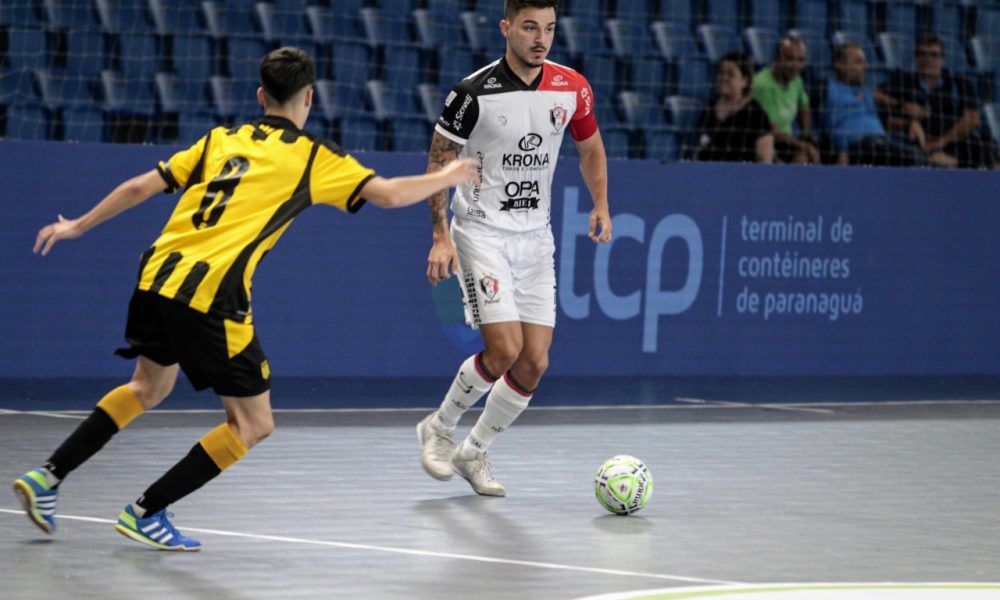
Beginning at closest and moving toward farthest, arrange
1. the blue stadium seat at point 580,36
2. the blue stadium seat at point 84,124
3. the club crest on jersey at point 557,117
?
the club crest on jersey at point 557,117 → the blue stadium seat at point 84,124 → the blue stadium seat at point 580,36

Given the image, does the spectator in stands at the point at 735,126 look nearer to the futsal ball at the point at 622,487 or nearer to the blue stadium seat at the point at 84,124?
the blue stadium seat at the point at 84,124

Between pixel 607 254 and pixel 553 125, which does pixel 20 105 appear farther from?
pixel 553 125

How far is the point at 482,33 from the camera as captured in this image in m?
16.3

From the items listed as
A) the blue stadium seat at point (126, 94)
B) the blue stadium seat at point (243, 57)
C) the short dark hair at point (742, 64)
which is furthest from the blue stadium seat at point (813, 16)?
the blue stadium seat at point (126, 94)

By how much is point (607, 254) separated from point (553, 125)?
604cm

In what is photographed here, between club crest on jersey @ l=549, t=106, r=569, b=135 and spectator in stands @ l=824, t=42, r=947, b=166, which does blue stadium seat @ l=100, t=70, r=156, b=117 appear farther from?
club crest on jersey @ l=549, t=106, r=569, b=135

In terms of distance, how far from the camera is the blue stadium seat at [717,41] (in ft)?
55.7

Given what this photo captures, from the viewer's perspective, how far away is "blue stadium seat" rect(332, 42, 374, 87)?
50.8 ft

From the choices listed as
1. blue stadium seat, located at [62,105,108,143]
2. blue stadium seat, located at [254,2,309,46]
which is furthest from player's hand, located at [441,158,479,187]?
blue stadium seat, located at [254,2,309,46]

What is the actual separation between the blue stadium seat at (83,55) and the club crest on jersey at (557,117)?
6.83 meters

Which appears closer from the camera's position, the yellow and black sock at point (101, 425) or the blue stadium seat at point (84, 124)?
the yellow and black sock at point (101, 425)

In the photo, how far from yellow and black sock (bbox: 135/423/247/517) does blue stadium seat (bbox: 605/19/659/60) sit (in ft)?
35.2

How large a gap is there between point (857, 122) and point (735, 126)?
142 cm

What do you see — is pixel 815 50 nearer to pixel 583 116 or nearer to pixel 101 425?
pixel 583 116
